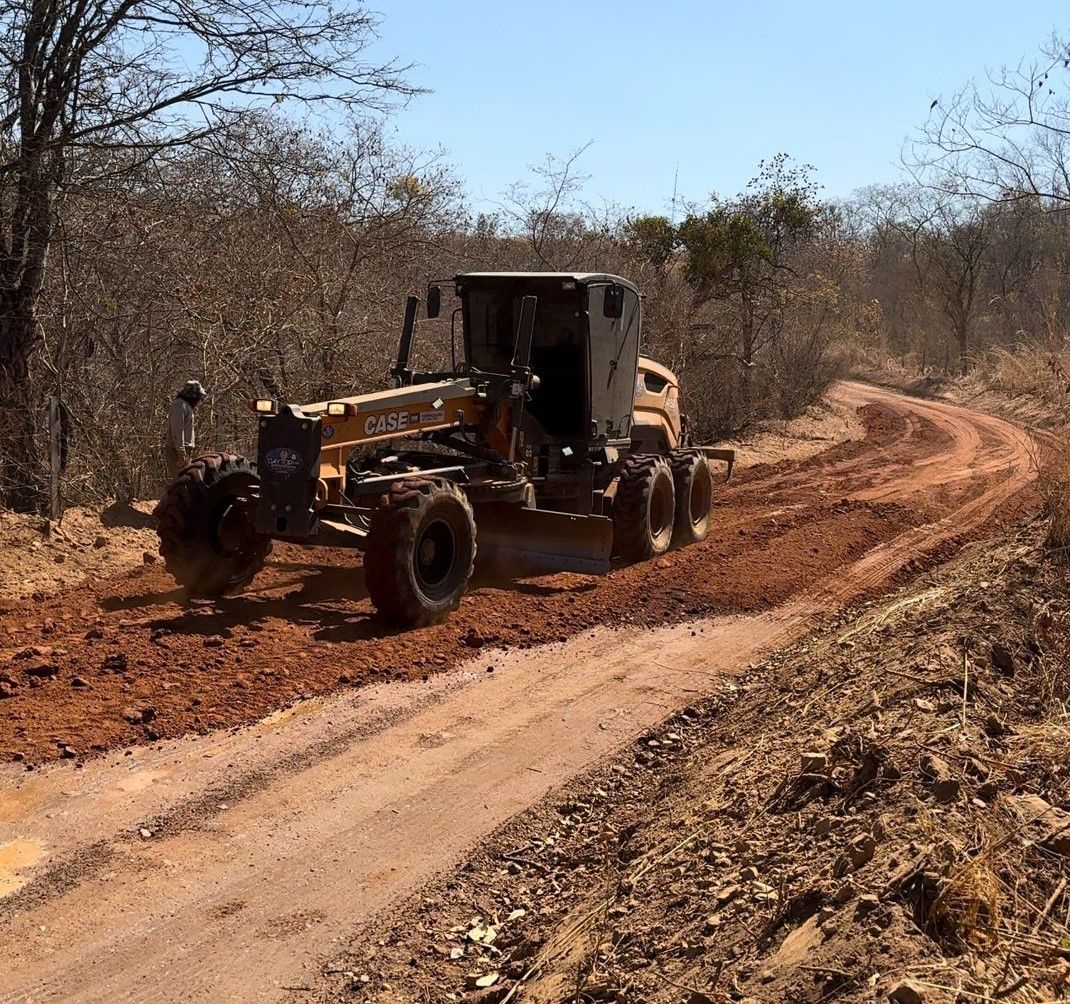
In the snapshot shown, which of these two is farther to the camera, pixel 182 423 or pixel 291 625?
pixel 182 423

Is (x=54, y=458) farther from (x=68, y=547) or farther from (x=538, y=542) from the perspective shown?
(x=538, y=542)

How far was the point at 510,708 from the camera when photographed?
603 cm

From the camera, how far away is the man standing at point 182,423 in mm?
9344

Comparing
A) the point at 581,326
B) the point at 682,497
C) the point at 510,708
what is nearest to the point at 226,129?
the point at 581,326

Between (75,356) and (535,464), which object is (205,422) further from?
(535,464)

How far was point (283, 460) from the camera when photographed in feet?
23.1

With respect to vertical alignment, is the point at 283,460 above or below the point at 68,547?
above

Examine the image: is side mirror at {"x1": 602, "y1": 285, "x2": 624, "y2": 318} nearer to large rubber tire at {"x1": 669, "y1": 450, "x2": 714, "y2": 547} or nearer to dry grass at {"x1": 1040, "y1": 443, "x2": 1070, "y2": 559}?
large rubber tire at {"x1": 669, "y1": 450, "x2": 714, "y2": 547}

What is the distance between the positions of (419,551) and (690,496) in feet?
13.9

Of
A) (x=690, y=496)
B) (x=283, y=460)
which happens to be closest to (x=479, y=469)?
(x=283, y=460)

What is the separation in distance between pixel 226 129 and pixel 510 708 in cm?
627

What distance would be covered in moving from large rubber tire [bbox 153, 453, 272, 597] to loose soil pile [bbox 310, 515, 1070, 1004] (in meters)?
3.72

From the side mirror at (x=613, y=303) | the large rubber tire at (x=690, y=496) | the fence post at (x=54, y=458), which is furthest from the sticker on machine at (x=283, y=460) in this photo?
the large rubber tire at (x=690, y=496)

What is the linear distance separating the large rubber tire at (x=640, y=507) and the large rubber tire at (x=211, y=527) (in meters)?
3.30
